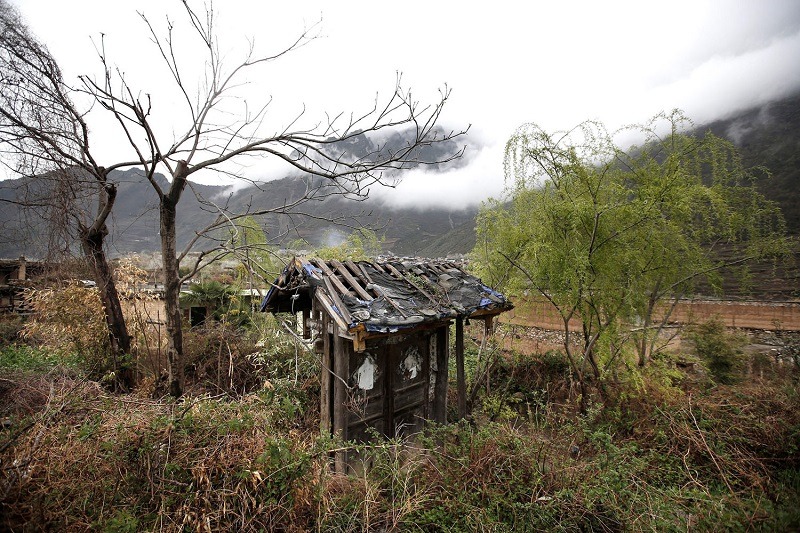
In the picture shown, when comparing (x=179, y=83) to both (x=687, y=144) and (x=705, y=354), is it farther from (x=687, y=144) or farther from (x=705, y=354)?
(x=705, y=354)

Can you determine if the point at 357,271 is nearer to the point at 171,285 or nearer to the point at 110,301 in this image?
the point at 171,285

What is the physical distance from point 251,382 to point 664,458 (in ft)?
25.7

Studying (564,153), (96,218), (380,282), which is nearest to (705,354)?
(564,153)

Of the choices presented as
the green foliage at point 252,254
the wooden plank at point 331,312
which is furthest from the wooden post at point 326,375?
the green foliage at point 252,254

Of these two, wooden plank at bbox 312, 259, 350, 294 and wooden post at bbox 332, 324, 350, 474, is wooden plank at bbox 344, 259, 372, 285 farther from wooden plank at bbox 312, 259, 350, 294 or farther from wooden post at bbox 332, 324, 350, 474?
wooden post at bbox 332, 324, 350, 474

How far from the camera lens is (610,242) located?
5.61 m

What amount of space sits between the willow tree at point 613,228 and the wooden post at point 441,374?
1559mm

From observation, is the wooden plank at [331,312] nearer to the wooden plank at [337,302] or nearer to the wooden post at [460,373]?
the wooden plank at [337,302]

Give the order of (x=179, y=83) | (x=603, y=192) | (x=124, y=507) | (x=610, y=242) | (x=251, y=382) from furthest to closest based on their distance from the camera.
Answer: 1. (x=251, y=382)
2. (x=603, y=192)
3. (x=610, y=242)
4. (x=179, y=83)
5. (x=124, y=507)

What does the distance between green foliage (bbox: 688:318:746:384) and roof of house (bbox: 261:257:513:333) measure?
24.2 ft

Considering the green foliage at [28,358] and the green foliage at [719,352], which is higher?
the green foliage at [28,358]

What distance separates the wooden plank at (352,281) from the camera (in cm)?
425

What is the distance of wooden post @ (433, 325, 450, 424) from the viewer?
5668 mm

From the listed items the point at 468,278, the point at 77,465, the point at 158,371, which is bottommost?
the point at 158,371
